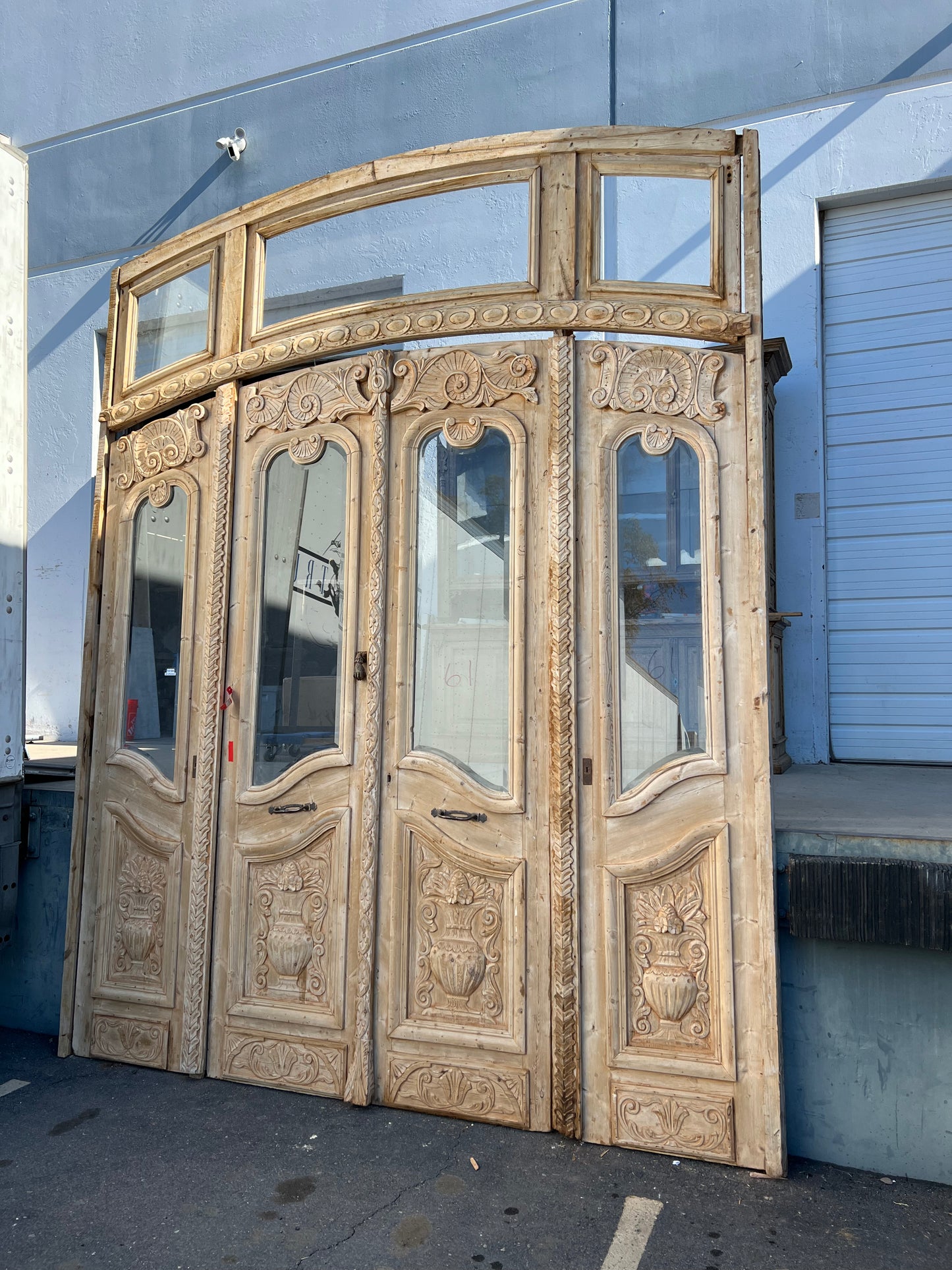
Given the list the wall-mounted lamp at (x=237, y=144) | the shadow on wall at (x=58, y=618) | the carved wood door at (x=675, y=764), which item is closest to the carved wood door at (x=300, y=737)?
the carved wood door at (x=675, y=764)

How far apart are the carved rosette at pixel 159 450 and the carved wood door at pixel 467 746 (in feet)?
3.28

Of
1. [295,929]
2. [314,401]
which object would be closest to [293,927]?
[295,929]

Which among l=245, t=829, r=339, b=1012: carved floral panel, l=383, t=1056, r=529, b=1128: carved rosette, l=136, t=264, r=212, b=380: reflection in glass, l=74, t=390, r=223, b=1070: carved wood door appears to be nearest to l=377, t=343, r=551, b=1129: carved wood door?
l=383, t=1056, r=529, b=1128: carved rosette

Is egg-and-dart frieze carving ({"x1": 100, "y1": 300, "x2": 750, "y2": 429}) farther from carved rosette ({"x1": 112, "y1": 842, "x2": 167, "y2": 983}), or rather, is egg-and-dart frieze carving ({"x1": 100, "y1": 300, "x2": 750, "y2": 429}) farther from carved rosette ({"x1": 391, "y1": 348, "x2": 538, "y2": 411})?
carved rosette ({"x1": 112, "y1": 842, "x2": 167, "y2": 983})

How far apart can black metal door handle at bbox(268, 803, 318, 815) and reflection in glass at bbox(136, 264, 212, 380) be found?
211 cm

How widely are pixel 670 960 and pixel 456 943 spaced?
31.5 inches

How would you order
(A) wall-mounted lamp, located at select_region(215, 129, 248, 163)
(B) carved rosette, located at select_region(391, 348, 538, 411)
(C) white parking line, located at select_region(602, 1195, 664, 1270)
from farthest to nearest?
(A) wall-mounted lamp, located at select_region(215, 129, 248, 163), (B) carved rosette, located at select_region(391, 348, 538, 411), (C) white parking line, located at select_region(602, 1195, 664, 1270)

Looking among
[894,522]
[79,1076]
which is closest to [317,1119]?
[79,1076]

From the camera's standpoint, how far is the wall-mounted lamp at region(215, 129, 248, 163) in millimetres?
7359

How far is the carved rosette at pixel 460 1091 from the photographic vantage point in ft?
11.0

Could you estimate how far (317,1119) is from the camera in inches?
135

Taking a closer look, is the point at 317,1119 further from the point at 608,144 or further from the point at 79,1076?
the point at 608,144

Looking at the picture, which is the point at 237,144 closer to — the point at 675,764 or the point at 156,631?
the point at 156,631

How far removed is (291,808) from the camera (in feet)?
12.3
